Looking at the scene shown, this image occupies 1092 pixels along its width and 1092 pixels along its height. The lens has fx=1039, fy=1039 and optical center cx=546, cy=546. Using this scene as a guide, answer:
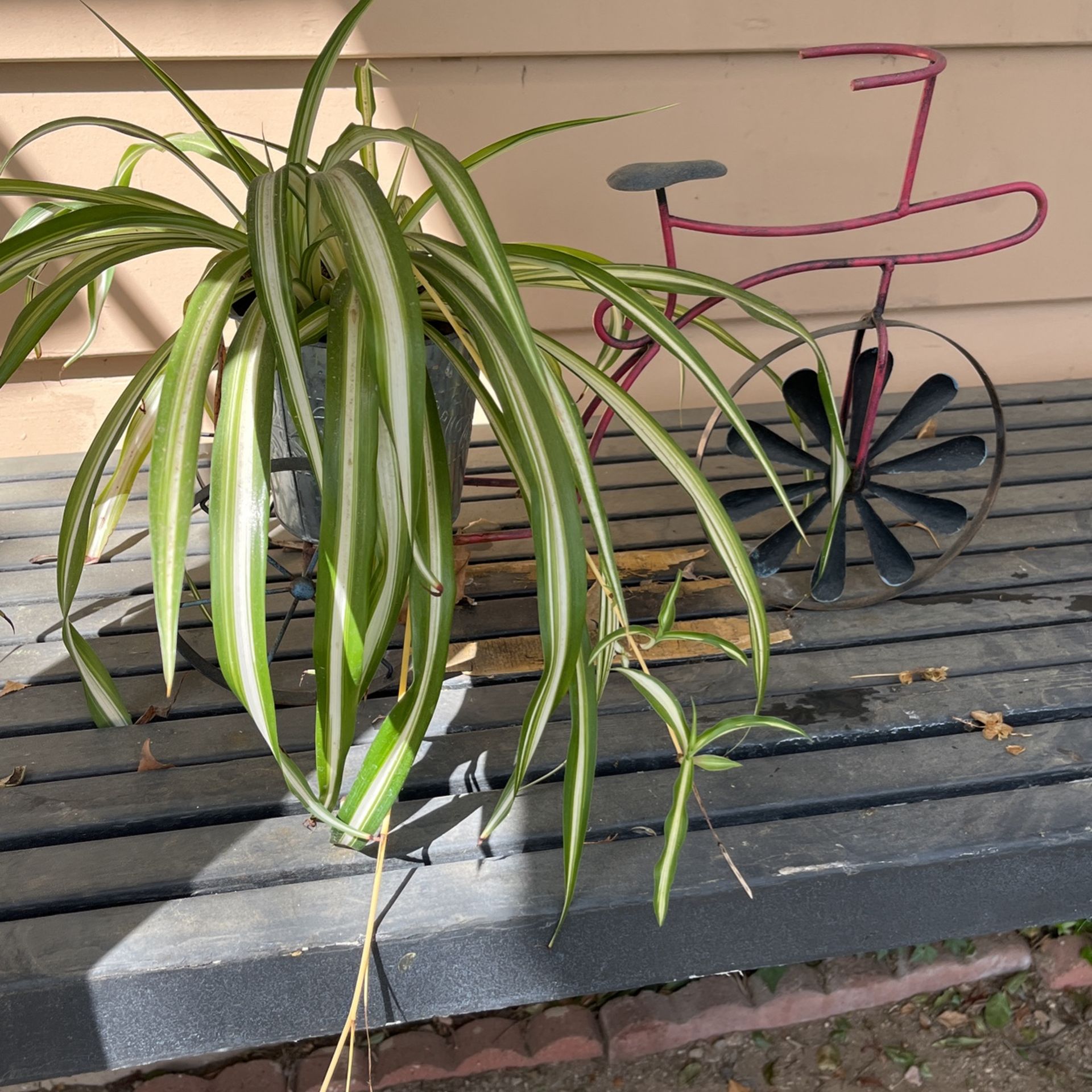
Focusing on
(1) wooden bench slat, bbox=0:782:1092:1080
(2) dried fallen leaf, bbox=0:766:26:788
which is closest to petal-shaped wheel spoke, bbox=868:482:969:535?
(1) wooden bench slat, bbox=0:782:1092:1080

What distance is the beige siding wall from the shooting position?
179cm

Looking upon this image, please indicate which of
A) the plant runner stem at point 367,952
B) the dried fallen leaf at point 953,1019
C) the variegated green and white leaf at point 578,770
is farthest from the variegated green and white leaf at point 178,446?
the dried fallen leaf at point 953,1019

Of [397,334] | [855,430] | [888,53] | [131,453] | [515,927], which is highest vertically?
[888,53]

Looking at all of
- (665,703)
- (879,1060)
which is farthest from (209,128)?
(879,1060)

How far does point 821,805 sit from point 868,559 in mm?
561

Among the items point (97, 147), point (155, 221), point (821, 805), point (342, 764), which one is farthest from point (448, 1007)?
point (97, 147)

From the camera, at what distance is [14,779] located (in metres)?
1.17

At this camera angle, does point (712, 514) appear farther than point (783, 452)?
No

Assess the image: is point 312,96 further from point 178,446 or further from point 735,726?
point 735,726

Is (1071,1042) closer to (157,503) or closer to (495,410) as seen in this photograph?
(495,410)

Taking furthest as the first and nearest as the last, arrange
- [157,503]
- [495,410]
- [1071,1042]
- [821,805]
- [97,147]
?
[97,147]
[1071,1042]
[821,805]
[495,410]
[157,503]

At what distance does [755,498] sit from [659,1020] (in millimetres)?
746

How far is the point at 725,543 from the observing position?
1.05 metres

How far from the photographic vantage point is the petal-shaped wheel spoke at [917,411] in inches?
56.9
